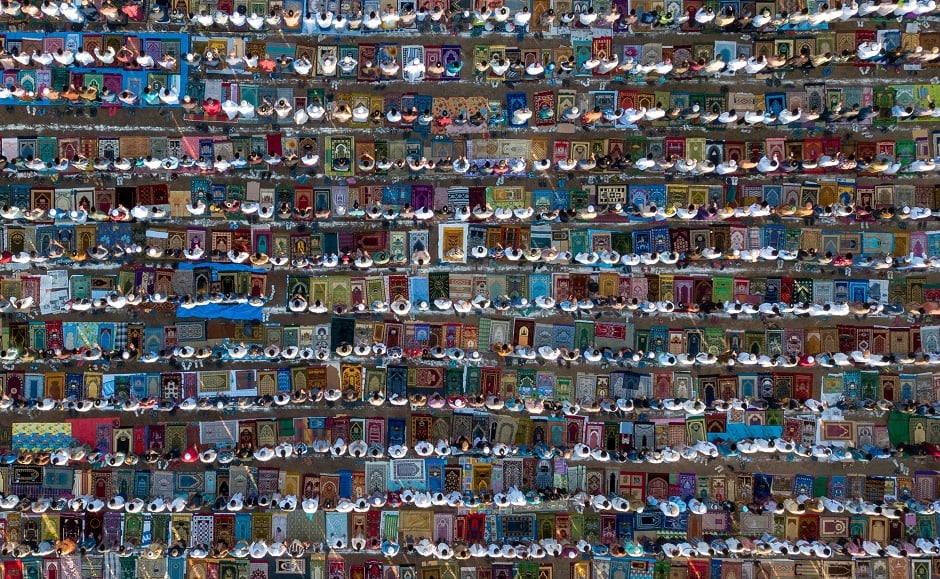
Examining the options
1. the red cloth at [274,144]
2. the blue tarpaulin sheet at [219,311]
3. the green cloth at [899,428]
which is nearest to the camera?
the blue tarpaulin sheet at [219,311]

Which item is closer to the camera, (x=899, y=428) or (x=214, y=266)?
(x=214, y=266)

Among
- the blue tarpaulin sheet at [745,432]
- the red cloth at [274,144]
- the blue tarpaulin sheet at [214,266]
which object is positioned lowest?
the blue tarpaulin sheet at [745,432]

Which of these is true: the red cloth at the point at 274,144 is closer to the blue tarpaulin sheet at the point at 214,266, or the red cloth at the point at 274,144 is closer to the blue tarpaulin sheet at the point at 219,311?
the blue tarpaulin sheet at the point at 214,266

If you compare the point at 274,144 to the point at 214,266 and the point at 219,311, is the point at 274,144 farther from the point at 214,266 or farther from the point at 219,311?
the point at 219,311

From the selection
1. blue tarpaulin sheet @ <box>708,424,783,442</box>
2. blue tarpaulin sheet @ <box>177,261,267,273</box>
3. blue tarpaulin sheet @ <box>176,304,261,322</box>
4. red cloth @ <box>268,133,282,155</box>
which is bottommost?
blue tarpaulin sheet @ <box>708,424,783,442</box>

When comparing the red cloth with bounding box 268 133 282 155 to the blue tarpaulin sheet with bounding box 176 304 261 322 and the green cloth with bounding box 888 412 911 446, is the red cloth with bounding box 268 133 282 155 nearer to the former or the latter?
the blue tarpaulin sheet with bounding box 176 304 261 322

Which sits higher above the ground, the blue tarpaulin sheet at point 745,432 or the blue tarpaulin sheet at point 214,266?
the blue tarpaulin sheet at point 214,266

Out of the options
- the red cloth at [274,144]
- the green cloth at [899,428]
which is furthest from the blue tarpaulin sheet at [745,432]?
the red cloth at [274,144]

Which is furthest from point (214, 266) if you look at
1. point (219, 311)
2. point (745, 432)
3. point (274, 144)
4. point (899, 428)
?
point (899, 428)

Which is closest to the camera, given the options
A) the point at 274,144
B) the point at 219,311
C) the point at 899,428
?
the point at 219,311

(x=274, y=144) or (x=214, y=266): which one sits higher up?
(x=274, y=144)

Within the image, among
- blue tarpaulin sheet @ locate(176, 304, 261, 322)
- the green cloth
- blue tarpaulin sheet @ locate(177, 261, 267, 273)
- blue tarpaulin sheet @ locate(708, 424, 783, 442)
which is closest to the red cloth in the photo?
blue tarpaulin sheet @ locate(177, 261, 267, 273)

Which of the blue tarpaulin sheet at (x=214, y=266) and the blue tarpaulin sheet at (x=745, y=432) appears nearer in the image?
the blue tarpaulin sheet at (x=214, y=266)
